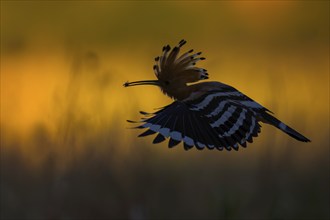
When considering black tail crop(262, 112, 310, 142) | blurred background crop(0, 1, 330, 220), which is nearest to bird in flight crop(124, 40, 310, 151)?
black tail crop(262, 112, 310, 142)

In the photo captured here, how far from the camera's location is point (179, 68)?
147 inches

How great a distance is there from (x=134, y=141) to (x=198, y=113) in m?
0.84

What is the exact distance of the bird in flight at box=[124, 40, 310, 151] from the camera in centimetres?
329

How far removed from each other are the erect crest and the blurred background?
43 centimetres

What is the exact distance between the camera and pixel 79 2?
714 cm

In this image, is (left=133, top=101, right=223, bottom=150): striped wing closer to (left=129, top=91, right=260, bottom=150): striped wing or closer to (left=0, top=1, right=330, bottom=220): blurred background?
(left=129, top=91, right=260, bottom=150): striped wing

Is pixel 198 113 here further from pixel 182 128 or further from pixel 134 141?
pixel 134 141

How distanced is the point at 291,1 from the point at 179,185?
2.97m

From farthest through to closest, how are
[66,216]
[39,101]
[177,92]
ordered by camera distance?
[39,101]
[66,216]
[177,92]

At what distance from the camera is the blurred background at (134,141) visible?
159 inches

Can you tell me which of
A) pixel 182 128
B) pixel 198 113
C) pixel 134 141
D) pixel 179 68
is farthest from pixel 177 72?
pixel 134 141

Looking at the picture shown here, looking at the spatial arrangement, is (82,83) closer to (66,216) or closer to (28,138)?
(28,138)

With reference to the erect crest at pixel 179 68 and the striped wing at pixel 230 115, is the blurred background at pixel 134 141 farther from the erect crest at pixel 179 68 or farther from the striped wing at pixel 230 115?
the erect crest at pixel 179 68

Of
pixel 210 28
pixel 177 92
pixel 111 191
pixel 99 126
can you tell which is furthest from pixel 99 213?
pixel 210 28
